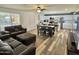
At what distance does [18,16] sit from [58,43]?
1.06 meters

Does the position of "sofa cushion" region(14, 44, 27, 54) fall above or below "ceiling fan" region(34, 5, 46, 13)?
below

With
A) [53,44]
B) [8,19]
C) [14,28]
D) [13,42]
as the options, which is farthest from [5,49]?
[53,44]

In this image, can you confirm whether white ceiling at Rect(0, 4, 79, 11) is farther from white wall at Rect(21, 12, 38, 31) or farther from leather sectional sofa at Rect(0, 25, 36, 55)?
leather sectional sofa at Rect(0, 25, 36, 55)

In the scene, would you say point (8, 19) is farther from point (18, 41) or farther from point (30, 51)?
point (30, 51)

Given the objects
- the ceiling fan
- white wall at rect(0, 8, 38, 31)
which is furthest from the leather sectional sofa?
the ceiling fan

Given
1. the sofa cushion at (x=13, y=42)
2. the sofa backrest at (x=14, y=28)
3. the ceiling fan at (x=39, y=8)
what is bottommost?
the sofa cushion at (x=13, y=42)

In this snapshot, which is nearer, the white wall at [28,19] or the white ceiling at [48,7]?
the white ceiling at [48,7]

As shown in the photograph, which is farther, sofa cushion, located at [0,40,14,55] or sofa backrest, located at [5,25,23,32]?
sofa backrest, located at [5,25,23,32]

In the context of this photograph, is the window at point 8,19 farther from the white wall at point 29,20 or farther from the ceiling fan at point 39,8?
the ceiling fan at point 39,8

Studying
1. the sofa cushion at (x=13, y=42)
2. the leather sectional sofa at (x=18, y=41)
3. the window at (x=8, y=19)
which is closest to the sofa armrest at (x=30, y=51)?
the leather sectional sofa at (x=18, y=41)

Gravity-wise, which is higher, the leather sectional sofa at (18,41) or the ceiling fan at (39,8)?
the ceiling fan at (39,8)
